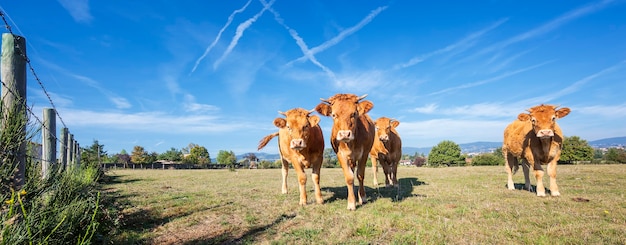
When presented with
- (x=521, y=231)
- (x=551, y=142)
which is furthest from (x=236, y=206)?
(x=551, y=142)

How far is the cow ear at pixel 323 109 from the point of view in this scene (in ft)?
25.6

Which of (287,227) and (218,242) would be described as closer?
(218,242)

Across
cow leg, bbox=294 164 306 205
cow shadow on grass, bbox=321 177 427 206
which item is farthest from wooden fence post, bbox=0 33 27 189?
cow shadow on grass, bbox=321 177 427 206

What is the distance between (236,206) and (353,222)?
11.0 ft

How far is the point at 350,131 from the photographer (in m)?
6.61

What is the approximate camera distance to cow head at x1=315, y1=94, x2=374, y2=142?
6.69 metres

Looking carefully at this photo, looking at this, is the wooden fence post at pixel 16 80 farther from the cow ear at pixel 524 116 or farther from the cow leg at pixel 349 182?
the cow ear at pixel 524 116

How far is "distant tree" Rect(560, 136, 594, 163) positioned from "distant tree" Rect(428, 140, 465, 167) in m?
31.6

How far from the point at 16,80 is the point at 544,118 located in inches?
416

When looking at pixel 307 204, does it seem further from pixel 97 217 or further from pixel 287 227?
pixel 97 217

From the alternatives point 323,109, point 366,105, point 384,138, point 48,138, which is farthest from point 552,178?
point 48,138

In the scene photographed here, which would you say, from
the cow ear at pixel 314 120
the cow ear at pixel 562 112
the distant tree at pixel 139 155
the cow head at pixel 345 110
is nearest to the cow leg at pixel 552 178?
the cow ear at pixel 562 112

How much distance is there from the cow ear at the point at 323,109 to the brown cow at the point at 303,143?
7.9 inches

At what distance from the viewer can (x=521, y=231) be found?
15.8 ft
